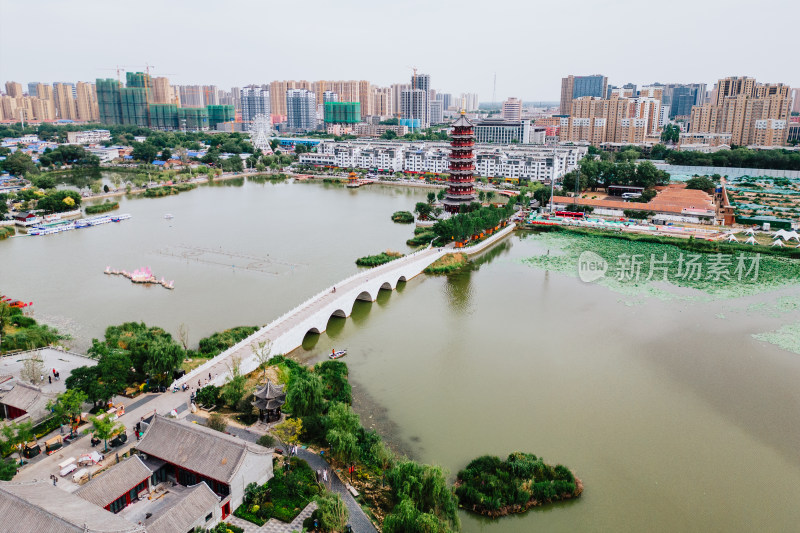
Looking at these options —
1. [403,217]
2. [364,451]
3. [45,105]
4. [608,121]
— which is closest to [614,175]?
[403,217]

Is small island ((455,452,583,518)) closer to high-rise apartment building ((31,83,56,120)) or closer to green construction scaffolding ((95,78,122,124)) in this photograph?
green construction scaffolding ((95,78,122,124))

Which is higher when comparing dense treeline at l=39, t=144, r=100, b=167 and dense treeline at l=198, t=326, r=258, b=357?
dense treeline at l=39, t=144, r=100, b=167

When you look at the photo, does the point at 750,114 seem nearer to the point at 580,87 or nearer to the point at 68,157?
the point at 580,87

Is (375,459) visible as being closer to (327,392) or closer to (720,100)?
(327,392)

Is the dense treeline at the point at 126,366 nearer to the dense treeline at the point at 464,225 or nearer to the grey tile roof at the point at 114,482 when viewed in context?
the grey tile roof at the point at 114,482

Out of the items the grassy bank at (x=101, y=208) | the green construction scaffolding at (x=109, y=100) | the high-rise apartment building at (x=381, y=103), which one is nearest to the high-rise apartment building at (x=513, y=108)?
the high-rise apartment building at (x=381, y=103)

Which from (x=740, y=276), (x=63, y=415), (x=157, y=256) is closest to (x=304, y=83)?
(x=157, y=256)

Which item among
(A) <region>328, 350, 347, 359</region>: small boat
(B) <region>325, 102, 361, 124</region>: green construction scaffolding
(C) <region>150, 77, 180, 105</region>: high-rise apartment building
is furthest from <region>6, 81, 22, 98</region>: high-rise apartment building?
(A) <region>328, 350, 347, 359</region>: small boat
